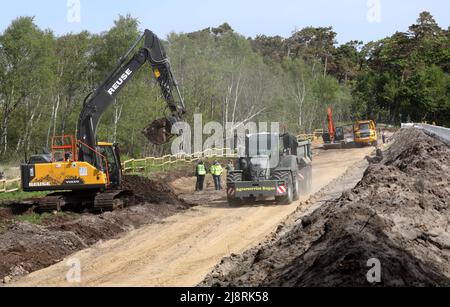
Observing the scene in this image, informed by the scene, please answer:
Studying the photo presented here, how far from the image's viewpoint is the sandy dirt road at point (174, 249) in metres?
11.0

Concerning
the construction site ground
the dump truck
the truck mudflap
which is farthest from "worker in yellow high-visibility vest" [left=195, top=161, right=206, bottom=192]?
the truck mudflap

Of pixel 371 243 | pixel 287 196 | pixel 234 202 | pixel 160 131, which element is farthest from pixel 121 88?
pixel 371 243

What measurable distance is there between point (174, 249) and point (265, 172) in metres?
7.15

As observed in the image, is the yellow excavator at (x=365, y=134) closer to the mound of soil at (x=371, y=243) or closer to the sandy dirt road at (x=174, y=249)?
the sandy dirt road at (x=174, y=249)

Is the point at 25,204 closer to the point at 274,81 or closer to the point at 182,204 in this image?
the point at 182,204

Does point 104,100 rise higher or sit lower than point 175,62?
lower

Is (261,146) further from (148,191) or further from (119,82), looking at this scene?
(119,82)

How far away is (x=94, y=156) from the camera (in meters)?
17.9

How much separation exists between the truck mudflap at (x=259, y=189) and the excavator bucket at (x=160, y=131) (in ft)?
10.1

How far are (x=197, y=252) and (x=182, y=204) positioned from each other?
25.7ft

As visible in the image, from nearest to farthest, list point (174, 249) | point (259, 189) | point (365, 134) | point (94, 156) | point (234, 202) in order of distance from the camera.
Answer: point (174, 249)
point (94, 156)
point (259, 189)
point (234, 202)
point (365, 134)

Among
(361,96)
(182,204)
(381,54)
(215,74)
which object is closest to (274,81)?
(215,74)

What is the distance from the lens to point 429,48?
3413 inches

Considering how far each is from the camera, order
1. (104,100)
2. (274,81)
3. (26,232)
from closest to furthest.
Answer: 1. (26,232)
2. (104,100)
3. (274,81)
